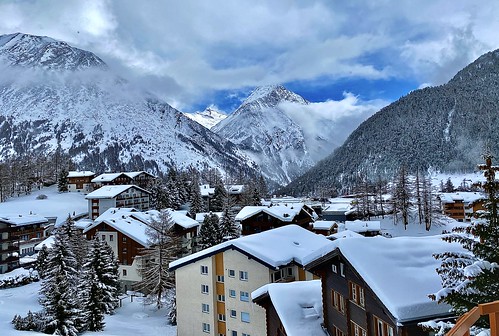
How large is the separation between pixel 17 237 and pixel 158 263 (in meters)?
29.1

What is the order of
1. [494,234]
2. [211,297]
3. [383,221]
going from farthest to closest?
Result: 1. [383,221]
2. [211,297]
3. [494,234]

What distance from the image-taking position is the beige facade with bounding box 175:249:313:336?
1195 inches

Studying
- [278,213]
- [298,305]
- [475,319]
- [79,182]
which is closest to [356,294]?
[298,305]

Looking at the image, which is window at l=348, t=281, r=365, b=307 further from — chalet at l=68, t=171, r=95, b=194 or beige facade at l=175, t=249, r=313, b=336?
chalet at l=68, t=171, r=95, b=194

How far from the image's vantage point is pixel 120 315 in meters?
42.3

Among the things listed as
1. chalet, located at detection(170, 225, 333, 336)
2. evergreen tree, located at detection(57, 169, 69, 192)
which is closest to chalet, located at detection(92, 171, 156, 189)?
evergreen tree, located at detection(57, 169, 69, 192)

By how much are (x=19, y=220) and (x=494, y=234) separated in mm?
76053

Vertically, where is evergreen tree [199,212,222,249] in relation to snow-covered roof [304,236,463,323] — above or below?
below

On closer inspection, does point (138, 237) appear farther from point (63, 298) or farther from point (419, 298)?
point (419, 298)

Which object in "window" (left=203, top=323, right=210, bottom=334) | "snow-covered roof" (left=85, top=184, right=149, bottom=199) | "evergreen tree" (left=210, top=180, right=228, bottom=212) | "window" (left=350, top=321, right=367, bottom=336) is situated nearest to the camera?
"window" (left=350, top=321, right=367, bottom=336)

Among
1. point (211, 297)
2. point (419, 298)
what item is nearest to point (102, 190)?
point (211, 297)

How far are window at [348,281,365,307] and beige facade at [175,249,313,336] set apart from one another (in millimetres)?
13892

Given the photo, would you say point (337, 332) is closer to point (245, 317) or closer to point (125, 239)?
point (245, 317)

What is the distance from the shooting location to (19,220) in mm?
69125
